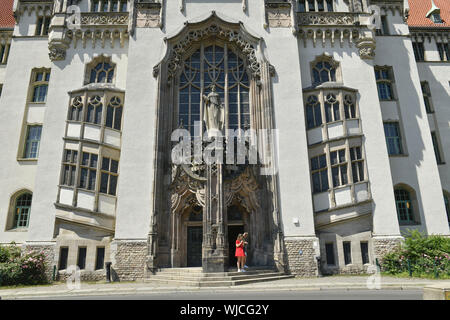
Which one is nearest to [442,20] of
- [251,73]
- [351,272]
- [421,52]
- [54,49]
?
[421,52]

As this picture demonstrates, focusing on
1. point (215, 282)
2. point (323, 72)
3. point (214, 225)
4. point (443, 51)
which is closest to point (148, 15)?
point (323, 72)

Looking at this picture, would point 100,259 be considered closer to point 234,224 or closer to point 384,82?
point 234,224

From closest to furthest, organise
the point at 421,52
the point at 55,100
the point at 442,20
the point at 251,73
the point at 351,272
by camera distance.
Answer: the point at 351,272 < the point at 55,100 < the point at 251,73 < the point at 421,52 < the point at 442,20

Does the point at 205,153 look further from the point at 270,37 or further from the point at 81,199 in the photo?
the point at 270,37

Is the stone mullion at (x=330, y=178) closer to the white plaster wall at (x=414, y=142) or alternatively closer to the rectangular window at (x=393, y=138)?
the white plaster wall at (x=414, y=142)

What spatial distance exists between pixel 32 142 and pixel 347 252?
885 inches

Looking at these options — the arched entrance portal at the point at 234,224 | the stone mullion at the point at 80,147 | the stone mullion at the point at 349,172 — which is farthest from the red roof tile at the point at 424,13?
the stone mullion at the point at 80,147

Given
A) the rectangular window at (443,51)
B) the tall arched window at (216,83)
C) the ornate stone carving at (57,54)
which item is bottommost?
the tall arched window at (216,83)

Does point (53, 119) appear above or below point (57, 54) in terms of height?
below

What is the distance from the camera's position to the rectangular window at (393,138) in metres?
22.3

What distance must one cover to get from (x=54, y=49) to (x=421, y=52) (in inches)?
1140

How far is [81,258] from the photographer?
723 inches

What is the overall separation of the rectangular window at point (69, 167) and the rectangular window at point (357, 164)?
17.4m
